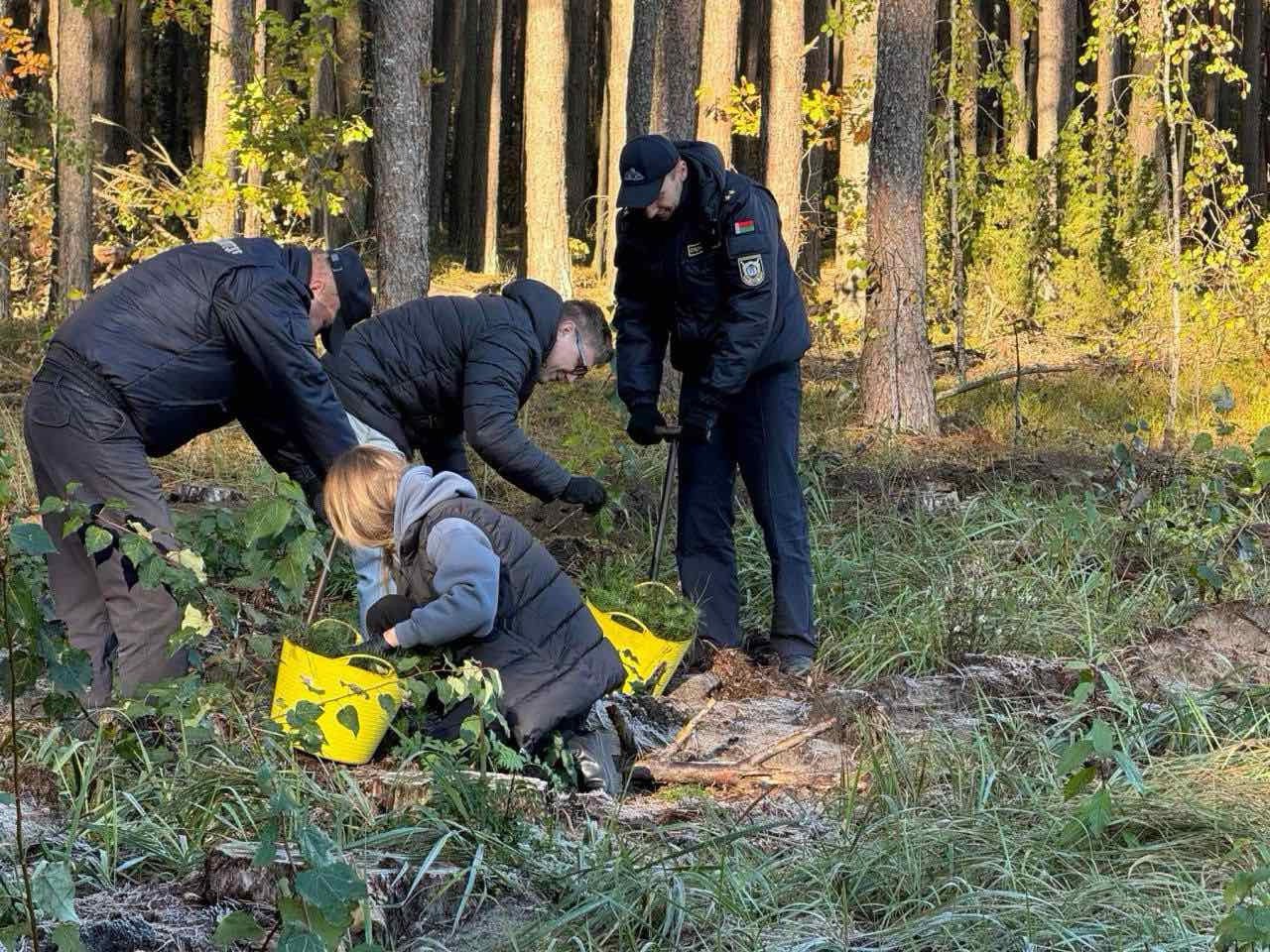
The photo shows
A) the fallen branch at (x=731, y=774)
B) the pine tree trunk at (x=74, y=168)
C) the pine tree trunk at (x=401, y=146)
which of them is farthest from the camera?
the pine tree trunk at (x=74, y=168)

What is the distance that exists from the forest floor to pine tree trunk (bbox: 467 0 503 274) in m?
16.8

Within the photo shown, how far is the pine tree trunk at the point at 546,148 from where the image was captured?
16.5 meters

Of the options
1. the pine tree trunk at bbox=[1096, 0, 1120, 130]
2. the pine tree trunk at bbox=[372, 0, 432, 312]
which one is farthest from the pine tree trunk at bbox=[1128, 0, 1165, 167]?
the pine tree trunk at bbox=[372, 0, 432, 312]

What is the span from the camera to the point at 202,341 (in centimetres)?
478

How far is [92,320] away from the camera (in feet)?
15.5

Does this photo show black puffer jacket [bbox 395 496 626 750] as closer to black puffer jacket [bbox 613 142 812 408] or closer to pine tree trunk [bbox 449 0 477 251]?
black puffer jacket [bbox 613 142 812 408]

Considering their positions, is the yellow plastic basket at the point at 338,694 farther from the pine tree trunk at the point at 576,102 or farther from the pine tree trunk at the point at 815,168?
the pine tree trunk at the point at 576,102

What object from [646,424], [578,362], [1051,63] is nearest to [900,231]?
[646,424]

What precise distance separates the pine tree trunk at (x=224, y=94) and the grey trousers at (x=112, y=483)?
6366 mm

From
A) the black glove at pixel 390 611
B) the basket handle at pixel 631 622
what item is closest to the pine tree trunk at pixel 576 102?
the basket handle at pixel 631 622

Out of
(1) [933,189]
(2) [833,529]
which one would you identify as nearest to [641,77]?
(1) [933,189]

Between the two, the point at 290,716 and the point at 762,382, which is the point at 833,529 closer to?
the point at 762,382

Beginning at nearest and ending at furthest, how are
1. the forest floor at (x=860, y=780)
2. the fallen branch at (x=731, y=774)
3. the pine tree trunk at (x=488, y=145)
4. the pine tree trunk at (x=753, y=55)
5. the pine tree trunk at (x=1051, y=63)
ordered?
1. the forest floor at (x=860, y=780)
2. the fallen branch at (x=731, y=774)
3. the pine tree trunk at (x=1051, y=63)
4. the pine tree trunk at (x=488, y=145)
5. the pine tree trunk at (x=753, y=55)

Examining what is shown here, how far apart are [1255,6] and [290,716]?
30.9 metres
